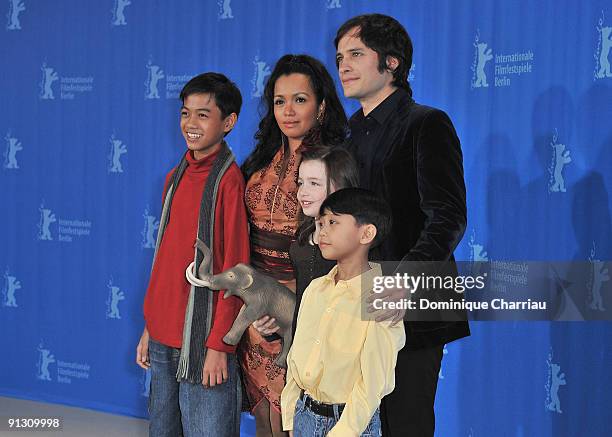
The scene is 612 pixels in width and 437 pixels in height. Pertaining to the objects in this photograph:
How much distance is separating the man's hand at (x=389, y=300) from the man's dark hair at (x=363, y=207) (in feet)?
0.48

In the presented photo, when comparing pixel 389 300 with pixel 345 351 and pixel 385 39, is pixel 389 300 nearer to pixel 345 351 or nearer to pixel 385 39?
pixel 345 351

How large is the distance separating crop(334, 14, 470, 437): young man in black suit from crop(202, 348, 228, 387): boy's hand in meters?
0.58

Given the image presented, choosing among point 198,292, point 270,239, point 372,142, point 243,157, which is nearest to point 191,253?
point 198,292

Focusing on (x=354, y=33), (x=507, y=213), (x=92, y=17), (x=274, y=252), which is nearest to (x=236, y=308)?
(x=274, y=252)

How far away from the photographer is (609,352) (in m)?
3.14

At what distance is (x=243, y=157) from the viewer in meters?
3.93

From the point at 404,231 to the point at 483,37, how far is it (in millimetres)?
1555

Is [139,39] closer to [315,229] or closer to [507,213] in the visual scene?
[507,213]

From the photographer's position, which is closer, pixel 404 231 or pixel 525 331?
pixel 404 231

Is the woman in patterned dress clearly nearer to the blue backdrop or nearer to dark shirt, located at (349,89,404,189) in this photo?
dark shirt, located at (349,89,404,189)

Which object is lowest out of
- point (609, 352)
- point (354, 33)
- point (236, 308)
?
point (609, 352)

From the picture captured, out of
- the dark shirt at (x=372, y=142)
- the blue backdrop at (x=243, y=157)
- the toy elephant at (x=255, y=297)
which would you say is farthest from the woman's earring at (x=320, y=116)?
the blue backdrop at (x=243, y=157)

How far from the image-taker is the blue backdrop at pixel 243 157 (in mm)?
3193

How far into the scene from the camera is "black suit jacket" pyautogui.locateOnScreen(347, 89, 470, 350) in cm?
197
